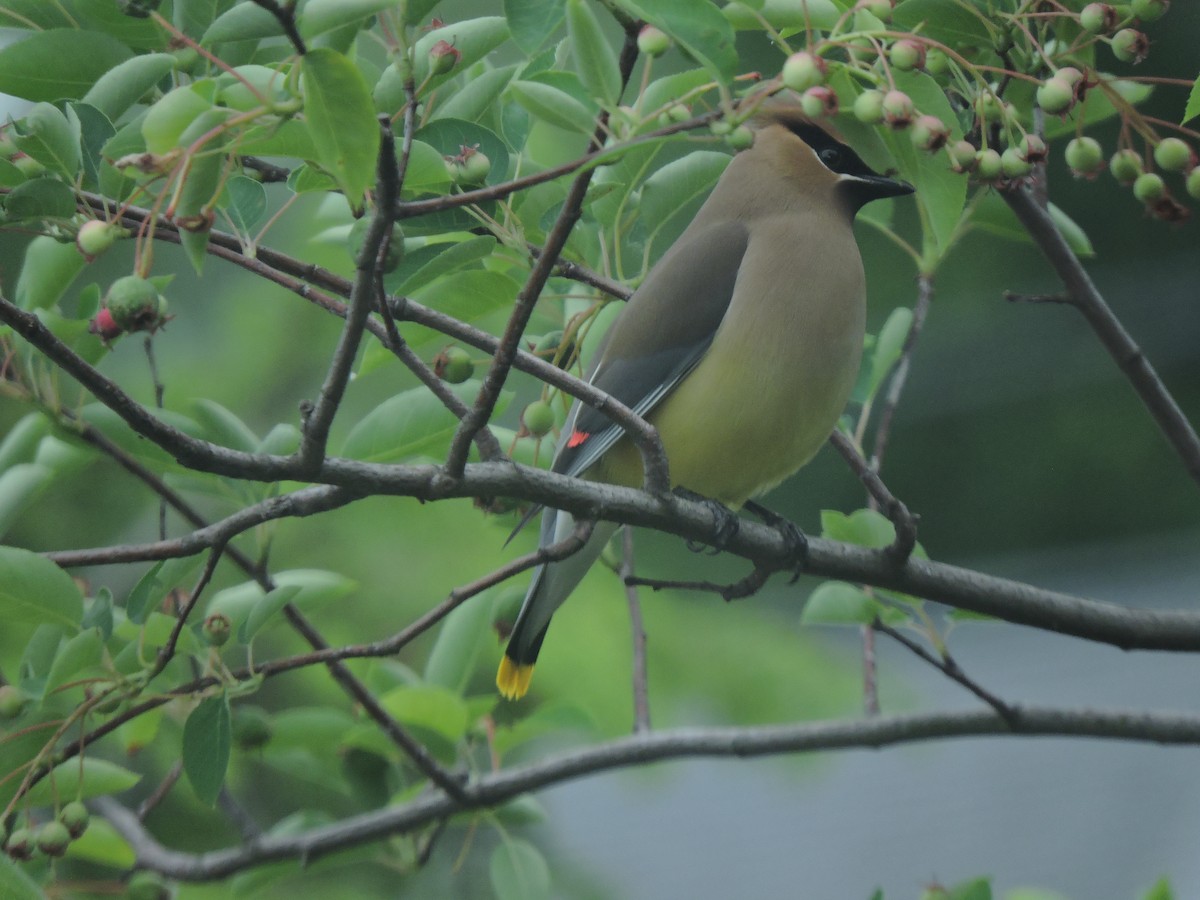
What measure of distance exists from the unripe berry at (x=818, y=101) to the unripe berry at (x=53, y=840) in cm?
142

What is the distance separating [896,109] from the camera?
1.69m

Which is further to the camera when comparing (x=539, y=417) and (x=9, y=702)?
(x=539, y=417)

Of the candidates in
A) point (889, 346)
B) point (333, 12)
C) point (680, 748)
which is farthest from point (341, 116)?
point (889, 346)

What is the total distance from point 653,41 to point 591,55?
0.22ft

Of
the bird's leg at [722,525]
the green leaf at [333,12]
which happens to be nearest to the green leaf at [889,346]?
the bird's leg at [722,525]

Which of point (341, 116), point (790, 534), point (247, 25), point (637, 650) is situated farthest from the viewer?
point (637, 650)

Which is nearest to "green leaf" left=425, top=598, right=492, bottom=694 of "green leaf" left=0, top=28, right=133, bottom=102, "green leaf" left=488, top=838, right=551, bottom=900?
"green leaf" left=488, top=838, right=551, bottom=900

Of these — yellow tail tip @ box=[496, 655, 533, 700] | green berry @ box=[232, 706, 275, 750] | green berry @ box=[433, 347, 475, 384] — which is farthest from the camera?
yellow tail tip @ box=[496, 655, 533, 700]

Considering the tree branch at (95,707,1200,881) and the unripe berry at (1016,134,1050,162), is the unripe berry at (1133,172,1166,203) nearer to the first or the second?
the unripe berry at (1016,134,1050,162)

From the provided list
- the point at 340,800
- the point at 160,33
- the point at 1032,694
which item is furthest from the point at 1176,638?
the point at 1032,694

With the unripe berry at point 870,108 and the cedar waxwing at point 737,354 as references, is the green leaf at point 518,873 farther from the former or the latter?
the unripe berry at point 870,108

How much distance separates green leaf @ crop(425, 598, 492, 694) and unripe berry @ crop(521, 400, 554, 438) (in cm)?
66

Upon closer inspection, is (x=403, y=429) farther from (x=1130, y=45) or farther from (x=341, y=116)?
(x=1130, y=45)

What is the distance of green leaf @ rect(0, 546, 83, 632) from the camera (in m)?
2.20
